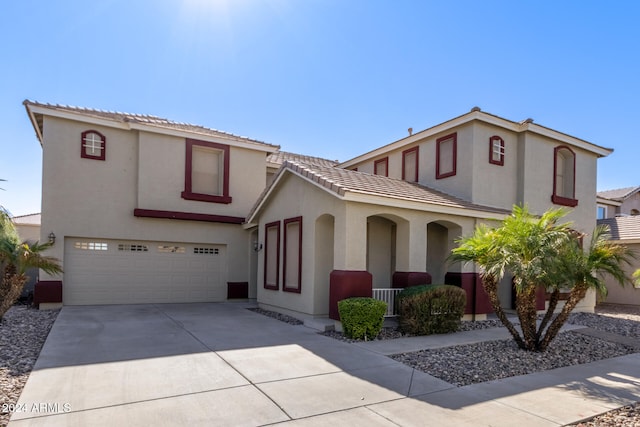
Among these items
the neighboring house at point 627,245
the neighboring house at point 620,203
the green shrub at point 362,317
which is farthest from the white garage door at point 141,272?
the neighboring house at point 620,203

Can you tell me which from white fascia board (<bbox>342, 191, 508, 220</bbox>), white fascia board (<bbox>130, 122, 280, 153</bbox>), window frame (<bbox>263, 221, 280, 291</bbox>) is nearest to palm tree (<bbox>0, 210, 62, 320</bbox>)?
white fascia board (<bbox>130, 122, 280, 153</bbox>)

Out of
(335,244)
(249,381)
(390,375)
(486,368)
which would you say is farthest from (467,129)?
(249,381)

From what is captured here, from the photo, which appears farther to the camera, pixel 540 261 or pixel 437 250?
pixel 437 250

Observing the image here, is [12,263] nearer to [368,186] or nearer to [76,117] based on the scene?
[76,117]

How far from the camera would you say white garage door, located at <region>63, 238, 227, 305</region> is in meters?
13.7

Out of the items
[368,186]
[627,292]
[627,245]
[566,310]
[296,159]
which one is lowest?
[627,292]

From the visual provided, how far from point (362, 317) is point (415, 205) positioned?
3.58m

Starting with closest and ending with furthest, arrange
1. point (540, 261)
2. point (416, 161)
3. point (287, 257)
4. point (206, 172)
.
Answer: point (540, 261) → point (287, 257) → point (416, 161) → point (206, 172)

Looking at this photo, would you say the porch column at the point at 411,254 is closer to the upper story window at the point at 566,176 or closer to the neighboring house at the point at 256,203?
the neighboring house at the point at 256,203

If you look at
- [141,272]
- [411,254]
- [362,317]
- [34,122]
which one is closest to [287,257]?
[411,254]

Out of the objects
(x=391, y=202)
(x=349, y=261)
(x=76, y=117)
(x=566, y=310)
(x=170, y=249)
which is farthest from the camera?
(x=170, y=249)

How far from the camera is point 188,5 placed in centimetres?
938

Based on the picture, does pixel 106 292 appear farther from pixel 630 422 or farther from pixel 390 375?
pixel 630 422

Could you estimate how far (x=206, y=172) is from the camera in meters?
15.7
